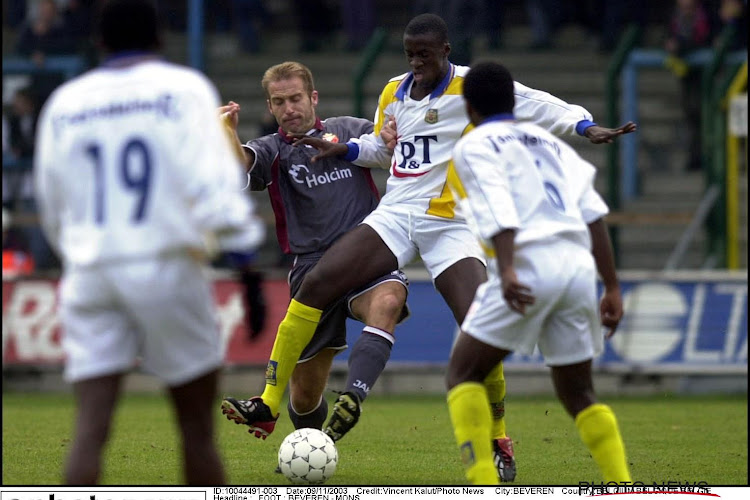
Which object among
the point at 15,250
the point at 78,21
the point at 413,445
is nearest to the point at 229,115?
the point at 413,445

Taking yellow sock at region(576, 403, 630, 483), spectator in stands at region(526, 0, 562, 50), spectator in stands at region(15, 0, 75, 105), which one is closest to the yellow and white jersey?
yellow sock at region(576, 403, 630, 483)

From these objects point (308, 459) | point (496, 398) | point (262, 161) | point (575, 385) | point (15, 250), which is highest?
point (262, 161)

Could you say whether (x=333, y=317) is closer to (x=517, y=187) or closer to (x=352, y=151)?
(x=352, y=151)

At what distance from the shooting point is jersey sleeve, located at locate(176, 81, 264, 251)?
4258mm

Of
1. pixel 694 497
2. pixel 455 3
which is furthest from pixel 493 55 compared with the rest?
pixel 694 497

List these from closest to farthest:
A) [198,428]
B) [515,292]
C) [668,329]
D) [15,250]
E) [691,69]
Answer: [198,428] < [515,292] < [668,329] < [15,250] < [691,69]

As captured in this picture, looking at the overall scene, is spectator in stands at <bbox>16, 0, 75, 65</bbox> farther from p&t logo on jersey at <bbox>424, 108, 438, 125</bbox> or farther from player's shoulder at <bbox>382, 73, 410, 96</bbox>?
p&t logo on jersey at <bbox>424, 108, 438, 125</bbox>

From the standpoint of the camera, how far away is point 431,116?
22.9 ft

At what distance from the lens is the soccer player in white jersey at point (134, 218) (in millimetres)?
4273

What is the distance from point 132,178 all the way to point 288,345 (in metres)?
2.83

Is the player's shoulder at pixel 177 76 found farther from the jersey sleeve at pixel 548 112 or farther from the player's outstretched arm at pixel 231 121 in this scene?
the jersey sleeve at pixel 548 112

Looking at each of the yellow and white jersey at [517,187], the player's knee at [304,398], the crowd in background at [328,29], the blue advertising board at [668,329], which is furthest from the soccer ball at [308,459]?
the crowd in background at [328,29]

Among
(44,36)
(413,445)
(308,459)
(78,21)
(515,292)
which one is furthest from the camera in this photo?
(78,21)

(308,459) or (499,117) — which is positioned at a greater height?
(499,117)
